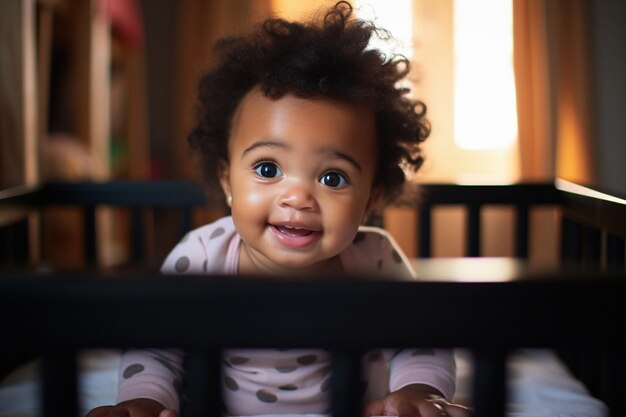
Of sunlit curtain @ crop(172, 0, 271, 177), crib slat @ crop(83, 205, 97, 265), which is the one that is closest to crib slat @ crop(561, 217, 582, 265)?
crib slat @ crop(83, 205, 97, 265)

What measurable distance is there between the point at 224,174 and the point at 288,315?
498mm

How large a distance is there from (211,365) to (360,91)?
1.25ft

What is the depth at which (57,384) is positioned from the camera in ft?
1.22

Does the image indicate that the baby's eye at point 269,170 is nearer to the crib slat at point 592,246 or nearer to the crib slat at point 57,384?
the crib slat at point 57,384

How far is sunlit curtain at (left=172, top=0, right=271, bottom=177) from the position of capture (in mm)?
2377

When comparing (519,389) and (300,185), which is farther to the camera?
(519,389)

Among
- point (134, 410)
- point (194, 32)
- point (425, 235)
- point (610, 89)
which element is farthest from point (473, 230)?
point (194, 32)

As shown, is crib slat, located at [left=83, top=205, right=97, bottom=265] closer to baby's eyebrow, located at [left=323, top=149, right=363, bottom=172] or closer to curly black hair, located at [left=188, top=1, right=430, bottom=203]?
curly black hair, located at [left=188, top=1, right=430, bottom=203]

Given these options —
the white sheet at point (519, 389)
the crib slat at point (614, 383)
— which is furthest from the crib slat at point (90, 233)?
the crib slat at point (614, 383)

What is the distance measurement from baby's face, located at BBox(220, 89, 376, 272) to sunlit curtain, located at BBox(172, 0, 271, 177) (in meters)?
1.72

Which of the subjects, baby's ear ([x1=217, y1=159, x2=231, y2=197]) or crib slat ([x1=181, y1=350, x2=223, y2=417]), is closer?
crib slat ([x1=181, y1=350, x2=223, y2=417])

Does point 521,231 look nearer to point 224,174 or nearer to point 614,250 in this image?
point 614,250

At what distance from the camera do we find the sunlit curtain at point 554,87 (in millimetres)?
2219

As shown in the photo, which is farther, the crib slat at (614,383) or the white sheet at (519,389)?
the white sheet at (519,389)
